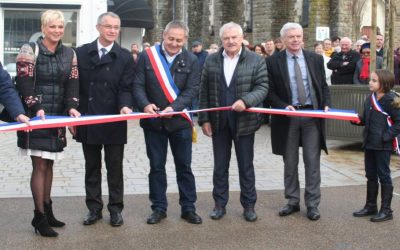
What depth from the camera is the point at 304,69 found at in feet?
24.0

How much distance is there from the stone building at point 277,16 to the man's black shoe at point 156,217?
21395 millimetres

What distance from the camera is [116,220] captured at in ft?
22.4

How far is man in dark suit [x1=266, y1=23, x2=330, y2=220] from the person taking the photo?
7277 mm

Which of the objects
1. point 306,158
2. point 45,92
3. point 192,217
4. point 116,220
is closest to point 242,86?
point 306,158

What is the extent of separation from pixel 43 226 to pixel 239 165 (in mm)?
2134

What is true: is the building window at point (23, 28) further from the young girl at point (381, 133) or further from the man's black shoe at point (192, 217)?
the young girl at point (381, 133)

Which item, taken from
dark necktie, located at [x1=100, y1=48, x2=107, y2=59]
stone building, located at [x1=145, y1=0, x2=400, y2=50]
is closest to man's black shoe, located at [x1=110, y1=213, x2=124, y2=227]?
dark necktie, located at [x1=100, y1=48, x2=107, y2=59]

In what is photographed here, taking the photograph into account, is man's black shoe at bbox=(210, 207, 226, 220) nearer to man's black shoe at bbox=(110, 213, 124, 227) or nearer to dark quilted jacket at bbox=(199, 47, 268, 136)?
dark quilted jacket at bbox=(199, 47, 268, 136)

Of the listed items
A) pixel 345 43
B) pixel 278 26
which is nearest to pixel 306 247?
pixel 345 43

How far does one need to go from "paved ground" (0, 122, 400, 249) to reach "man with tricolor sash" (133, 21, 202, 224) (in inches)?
12.3

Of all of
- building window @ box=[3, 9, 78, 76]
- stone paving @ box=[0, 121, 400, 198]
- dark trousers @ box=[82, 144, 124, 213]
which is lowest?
stone paving @ box=[0, 121, 400, 198]

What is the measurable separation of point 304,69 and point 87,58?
2.29 m

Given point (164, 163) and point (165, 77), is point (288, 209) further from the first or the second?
point (165, 77)

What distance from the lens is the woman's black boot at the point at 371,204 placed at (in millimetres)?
7309
